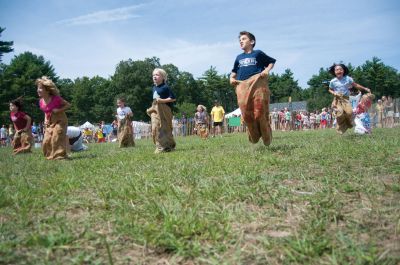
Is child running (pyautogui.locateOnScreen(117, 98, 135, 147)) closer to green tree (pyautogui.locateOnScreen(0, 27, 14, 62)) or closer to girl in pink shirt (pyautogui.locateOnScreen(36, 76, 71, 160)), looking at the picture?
girl in pink shirt (pyautogui.locateOnScreen(36, 76, 71, 160))

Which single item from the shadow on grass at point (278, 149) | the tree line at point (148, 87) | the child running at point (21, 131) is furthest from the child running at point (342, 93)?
the tree line at point (148, 87)

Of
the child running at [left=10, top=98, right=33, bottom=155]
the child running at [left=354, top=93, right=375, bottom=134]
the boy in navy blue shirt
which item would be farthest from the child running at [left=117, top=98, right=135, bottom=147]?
the child running at [left=354, top=93, right=375, bottom=134]

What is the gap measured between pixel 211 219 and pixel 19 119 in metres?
12.1

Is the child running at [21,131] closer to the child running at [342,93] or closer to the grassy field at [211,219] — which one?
the grassy field at [211,219]

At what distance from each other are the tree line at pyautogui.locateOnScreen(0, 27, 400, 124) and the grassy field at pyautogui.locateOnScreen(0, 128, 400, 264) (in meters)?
66.1

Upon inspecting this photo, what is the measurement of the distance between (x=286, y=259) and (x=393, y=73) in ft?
358

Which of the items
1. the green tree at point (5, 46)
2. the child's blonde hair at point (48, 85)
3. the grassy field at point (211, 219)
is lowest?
the grassy field at point (211, 219)

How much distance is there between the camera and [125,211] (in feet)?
9.52

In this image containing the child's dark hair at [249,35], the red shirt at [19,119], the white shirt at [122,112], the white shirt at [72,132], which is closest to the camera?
the child's dark hair at [249,35]

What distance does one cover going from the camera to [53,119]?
8.66 meters

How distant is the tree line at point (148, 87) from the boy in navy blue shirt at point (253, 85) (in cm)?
6308

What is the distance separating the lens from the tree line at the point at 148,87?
74425mm

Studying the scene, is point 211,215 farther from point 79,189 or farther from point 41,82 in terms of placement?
point 41,82

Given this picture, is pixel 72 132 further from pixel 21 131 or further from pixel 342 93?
pixel 342 93
